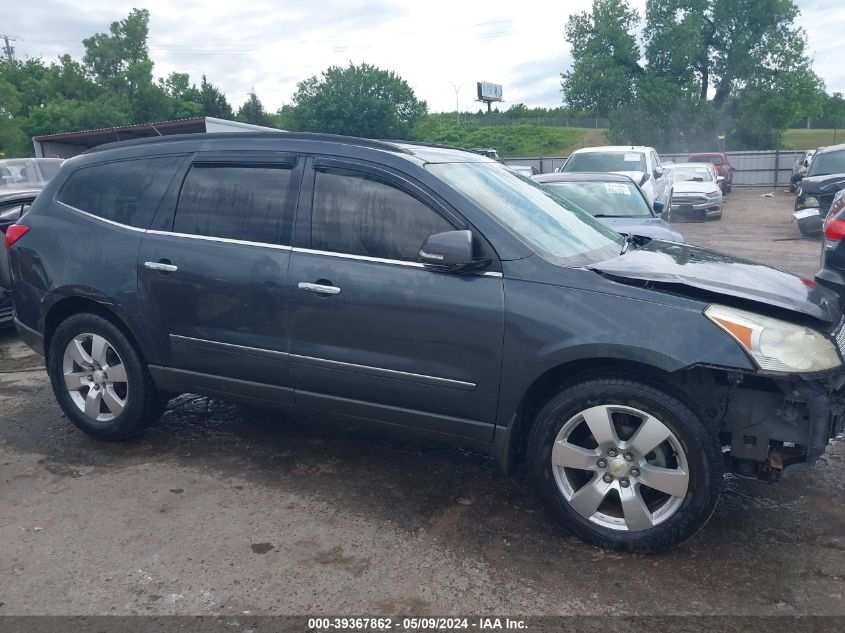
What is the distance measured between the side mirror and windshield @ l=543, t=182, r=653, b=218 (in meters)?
5.85

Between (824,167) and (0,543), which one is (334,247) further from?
(824,167)

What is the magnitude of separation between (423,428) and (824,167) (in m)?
15.8

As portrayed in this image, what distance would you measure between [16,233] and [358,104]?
60574mm

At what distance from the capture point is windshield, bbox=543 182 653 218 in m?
8.95

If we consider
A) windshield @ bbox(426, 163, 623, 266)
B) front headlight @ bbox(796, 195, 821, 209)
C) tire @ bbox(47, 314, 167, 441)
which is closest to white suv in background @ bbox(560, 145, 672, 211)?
front headlight @ bbox(796, 195, 821, 209)

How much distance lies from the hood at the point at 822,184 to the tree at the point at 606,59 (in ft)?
125

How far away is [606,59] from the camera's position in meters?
51.9

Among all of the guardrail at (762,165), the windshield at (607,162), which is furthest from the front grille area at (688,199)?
the guardrail at (762,165)

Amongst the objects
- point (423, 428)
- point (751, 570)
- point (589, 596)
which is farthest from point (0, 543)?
point (751, 570)

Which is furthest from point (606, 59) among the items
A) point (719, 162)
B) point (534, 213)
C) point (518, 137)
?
point (534, 213)

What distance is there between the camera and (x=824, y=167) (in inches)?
638

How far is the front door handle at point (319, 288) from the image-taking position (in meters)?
3.69

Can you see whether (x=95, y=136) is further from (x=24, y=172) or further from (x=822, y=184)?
(x=822, y=184)

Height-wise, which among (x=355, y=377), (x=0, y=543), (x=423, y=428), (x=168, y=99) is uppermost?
(x=168, y=99)
